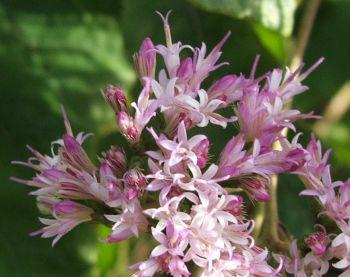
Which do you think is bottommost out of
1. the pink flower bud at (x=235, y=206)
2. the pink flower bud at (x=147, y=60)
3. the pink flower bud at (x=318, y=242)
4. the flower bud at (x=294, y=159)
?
the pink flower bud at (x=318, y=242)

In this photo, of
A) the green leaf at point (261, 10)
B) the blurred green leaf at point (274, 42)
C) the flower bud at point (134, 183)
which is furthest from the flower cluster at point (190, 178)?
the blurred green leaf at point (274, 42)

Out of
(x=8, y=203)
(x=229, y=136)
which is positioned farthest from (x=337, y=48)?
(x=8, y=203)

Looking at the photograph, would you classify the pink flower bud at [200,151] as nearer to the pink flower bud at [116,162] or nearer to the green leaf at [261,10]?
the pink flower bud at [116,162]

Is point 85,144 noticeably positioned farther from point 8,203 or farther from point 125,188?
point 125,188

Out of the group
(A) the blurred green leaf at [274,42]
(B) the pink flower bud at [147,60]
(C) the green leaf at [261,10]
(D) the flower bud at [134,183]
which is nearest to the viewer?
(D) the flower bud at [134,183]

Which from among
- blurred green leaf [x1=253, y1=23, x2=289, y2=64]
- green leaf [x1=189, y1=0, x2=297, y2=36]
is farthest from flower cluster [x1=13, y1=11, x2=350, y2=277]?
blurred green leaf [x1=253, y1=23, x2=289, y2=64]

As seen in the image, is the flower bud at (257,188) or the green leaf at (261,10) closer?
the flower bud at (257,188)

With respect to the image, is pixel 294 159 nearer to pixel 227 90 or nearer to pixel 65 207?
pixel 227 90

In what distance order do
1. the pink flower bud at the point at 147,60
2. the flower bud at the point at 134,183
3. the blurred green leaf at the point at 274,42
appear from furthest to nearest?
the blurred green leaf at the point at 274,42 < the pink flower bud at the point at 147,60 < the flower bud at the point at 134,183

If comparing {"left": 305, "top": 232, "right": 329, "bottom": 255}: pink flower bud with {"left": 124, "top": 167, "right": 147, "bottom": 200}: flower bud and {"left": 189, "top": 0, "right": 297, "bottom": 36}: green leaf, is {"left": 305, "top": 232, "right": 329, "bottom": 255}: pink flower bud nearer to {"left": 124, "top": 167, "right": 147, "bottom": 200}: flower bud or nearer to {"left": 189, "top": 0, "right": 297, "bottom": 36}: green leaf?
{"left": 124, "top": 167, "right": 147, "bottom": 200}: flower bud

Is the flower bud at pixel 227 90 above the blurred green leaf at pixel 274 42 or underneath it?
above
